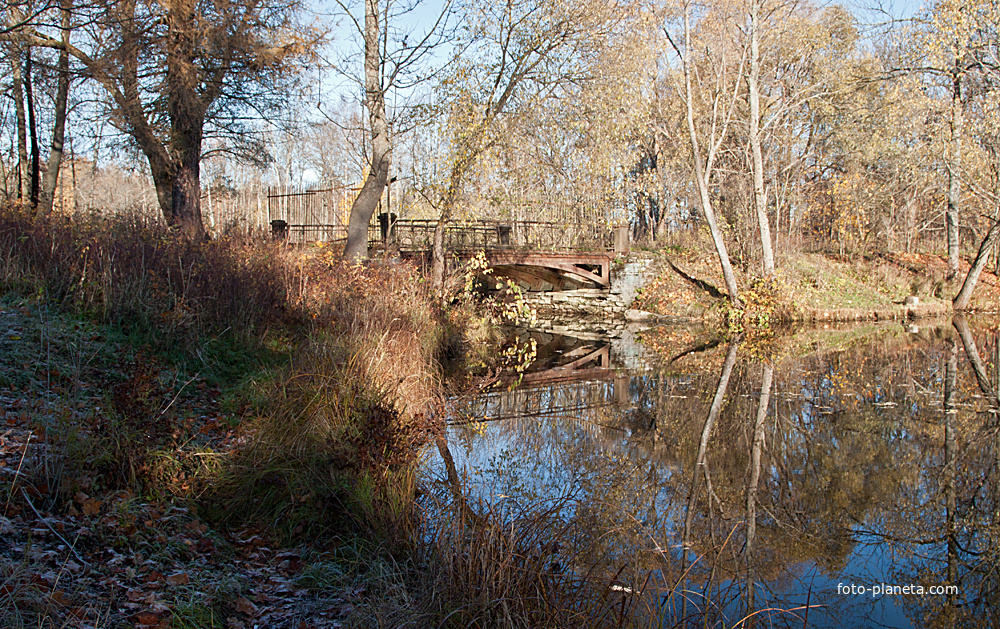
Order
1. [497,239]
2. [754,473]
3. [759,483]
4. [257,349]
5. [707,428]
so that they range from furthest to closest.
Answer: [497,239] → [707,428] → [257,349] → [754,473] → [759,483]

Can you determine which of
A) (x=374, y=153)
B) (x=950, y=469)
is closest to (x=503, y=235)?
(x=374, y=153)

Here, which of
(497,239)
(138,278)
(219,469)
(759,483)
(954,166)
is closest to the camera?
(219,469)

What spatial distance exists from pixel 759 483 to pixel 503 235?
45.0ft

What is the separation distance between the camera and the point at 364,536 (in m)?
4.21

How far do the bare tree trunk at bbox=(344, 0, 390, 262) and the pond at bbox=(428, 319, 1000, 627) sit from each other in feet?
15.7

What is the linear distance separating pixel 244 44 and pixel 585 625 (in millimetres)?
12647

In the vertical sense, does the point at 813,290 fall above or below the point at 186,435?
above

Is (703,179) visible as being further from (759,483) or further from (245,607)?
(245,607)

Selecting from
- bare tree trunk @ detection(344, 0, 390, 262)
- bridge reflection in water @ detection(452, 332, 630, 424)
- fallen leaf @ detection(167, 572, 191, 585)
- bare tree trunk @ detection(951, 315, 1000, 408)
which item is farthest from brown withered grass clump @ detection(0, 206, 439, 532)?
bare tree trunk @ detection(951, 315, 1000, 408)

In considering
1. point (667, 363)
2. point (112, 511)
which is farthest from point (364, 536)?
point (667, 363)

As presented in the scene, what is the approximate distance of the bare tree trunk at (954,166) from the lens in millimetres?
16906

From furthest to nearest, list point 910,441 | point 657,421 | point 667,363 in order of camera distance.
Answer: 1. point 667,363
2. point 657,421
3. point 910,441

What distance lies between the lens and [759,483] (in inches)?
226

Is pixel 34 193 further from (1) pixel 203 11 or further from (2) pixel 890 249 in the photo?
(2) pixel 890 249
